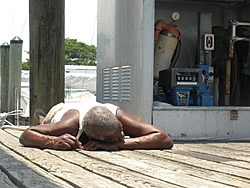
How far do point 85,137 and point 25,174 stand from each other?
1775 mm

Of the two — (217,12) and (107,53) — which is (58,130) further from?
(217,12)

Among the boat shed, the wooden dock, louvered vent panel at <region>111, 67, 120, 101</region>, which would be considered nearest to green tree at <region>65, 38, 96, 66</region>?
the boat shed

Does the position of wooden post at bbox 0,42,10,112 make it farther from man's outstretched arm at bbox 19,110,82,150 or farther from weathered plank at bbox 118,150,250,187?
Answer: weathered plank at bbox 118,150,250,187

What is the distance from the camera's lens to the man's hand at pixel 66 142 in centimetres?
467

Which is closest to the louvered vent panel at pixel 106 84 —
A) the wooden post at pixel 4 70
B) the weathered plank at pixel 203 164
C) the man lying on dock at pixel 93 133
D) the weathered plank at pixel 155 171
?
the man lying on dock at pixel 93 133

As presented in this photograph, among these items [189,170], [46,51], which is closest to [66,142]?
[189,170]

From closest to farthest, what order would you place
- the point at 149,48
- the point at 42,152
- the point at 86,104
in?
the point at 42,152
the point at 86,104
the point at 149,48

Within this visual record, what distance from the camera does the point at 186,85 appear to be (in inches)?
263

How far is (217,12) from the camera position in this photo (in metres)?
8.23

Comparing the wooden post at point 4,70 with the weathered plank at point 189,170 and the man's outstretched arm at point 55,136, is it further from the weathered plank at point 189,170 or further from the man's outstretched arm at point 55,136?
the weathered plank at point 189,170

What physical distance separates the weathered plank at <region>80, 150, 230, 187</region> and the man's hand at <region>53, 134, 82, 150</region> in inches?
9.5

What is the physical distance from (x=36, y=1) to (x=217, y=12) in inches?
116

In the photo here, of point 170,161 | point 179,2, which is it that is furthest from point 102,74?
point 170,161

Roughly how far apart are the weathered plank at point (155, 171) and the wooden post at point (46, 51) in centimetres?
219
